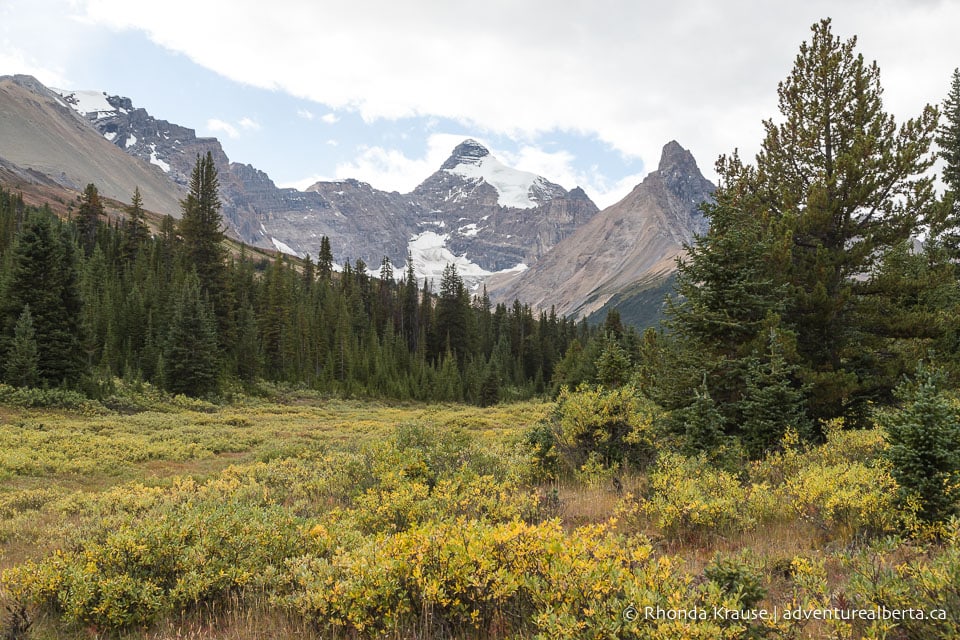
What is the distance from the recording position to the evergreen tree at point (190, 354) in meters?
37.9

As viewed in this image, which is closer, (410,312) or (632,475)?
(632,475)

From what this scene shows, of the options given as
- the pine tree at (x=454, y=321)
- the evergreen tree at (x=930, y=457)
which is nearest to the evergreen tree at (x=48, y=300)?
the evergreen tree at (x=930, y=457)

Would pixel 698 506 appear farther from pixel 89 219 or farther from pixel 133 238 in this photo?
pixel 89 219

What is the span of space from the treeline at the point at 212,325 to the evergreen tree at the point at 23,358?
2.7 inches

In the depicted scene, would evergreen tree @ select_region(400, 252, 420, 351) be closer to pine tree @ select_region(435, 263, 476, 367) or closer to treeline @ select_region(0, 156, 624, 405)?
treeline @ select_region(0, 156, 624, 405)

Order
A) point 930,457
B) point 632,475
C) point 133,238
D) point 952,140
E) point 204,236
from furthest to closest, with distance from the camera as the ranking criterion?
1. point 133,238
2. point 204,236
3. point 952,140
4. point 632,475
5. point 930,457

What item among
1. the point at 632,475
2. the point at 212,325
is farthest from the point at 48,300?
the point at 632,475

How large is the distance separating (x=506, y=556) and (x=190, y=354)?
4162 cm

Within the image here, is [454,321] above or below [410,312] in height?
below

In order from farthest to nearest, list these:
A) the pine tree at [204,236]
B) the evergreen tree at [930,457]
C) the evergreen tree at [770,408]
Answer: the pine tree at [204,236] → the evergreen tree at [770,408] → the evergreen tree at [930,457]

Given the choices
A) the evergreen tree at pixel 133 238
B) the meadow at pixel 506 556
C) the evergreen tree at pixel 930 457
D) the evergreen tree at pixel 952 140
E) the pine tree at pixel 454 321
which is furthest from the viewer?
the pine tree at pixel 454 321

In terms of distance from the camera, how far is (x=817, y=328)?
13094mm

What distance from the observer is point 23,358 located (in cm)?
2577

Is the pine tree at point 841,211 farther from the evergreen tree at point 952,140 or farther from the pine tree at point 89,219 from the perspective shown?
the pine tree at point 89,219
